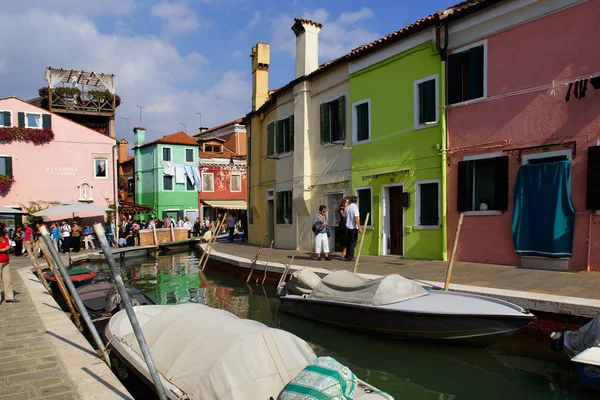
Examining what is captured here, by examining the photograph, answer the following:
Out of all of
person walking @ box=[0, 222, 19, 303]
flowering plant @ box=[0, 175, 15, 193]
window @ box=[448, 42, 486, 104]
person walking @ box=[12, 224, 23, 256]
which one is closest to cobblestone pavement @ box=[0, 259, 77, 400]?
person walking @ box=[0, 222, 19, 303]

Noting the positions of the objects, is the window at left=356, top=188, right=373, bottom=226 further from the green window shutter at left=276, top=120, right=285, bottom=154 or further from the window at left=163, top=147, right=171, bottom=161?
the window at left=163, top=147, right=171, bottom=161

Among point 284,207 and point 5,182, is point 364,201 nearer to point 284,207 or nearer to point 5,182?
point 284,207

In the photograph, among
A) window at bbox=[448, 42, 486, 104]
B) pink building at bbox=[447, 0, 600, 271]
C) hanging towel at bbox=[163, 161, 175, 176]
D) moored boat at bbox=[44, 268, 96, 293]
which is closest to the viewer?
pink building at bbox=[447, 0, 600, 271]

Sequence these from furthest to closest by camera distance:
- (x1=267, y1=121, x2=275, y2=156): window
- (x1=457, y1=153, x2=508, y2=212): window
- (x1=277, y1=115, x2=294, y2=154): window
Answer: (x1=267, y1=121, x2=275, y2=156): window, (x1=277, y1=115, x2=294, y2=154): window, (x1=457, y1=153, x2=508, y2=212): window

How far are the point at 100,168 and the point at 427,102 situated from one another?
2249 cm

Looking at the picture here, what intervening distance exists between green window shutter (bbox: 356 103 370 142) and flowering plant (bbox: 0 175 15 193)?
801 inches

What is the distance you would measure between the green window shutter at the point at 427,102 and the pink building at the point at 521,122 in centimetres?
56

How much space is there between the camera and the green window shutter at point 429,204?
482 inches

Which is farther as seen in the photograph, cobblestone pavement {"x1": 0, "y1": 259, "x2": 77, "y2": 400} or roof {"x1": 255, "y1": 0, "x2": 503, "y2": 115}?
roof {"x1": 255, "y1": 0, "x2": 503, "y2": 115}

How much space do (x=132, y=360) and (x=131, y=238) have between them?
21.8 meters

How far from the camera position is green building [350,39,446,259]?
12258 millimetres

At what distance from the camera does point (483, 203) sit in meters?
11.2

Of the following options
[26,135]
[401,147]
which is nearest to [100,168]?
[26,135]

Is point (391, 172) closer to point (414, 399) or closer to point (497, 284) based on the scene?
point (497, 284)
